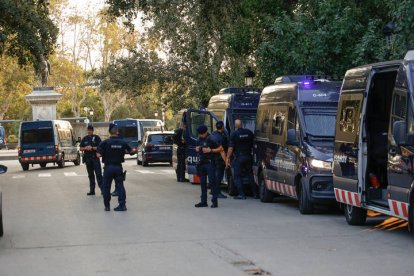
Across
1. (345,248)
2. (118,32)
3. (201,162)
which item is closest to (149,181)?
(201,162)

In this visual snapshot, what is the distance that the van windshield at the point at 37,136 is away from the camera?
148ft

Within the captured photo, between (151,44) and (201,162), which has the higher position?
(151,44)

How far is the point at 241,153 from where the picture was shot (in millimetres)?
21828

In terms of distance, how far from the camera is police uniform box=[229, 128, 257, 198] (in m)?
21.7

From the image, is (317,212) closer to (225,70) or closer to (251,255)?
(251,255)

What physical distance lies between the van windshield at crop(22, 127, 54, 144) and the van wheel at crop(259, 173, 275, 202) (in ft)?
83.7

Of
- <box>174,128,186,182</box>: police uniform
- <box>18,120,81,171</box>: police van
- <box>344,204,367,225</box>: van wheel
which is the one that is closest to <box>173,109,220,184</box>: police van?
<box>174,128,186,182</box>: police uniform

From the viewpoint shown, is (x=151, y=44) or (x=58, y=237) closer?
(x=58, y=237)

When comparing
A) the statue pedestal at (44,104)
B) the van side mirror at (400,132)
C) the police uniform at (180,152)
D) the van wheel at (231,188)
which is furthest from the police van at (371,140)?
the statue pedestal at (44,104)

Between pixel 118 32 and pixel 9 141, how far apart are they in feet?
66.3

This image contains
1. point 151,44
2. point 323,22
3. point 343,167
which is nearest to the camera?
point 343,167

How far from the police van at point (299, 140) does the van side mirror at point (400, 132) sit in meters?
4.63

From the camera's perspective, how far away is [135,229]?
15.5 m

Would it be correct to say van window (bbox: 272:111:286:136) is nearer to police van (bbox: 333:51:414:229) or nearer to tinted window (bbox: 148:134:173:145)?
police van (bbox: 333:51:414:229)
